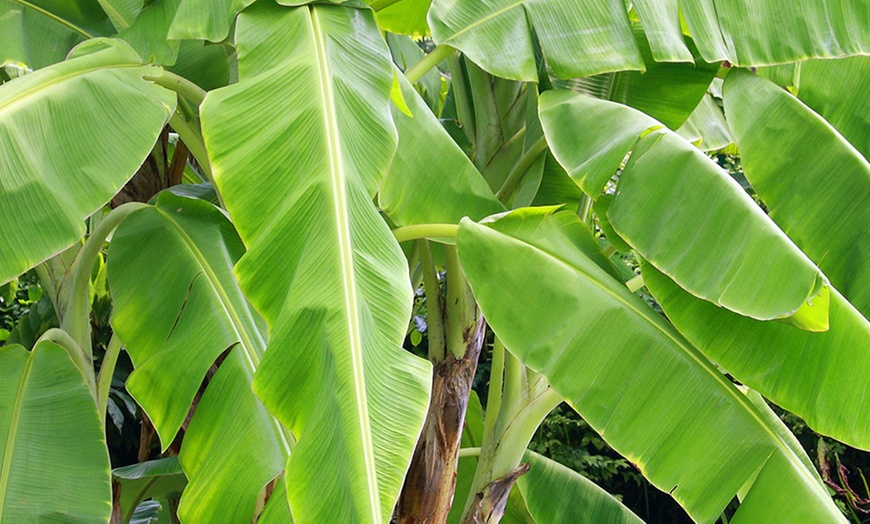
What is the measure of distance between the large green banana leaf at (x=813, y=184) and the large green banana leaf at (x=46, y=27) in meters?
1.26

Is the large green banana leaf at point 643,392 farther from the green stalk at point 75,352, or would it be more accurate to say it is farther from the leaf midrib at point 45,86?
the green stalk at point 75,352

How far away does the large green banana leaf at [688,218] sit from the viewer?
40.5 inches

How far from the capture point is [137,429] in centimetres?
360

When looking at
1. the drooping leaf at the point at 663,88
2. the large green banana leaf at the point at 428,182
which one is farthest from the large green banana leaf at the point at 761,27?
the large green banana leaf at the point at 428,182

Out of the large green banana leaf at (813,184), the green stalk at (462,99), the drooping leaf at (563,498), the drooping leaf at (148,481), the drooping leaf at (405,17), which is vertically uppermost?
the drooping leaf at (405,17)

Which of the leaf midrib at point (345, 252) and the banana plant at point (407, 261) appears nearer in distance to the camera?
the leaf midrib at point (345, 252)

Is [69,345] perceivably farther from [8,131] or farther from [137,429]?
[137,429]

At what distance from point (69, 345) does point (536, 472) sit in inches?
38.7

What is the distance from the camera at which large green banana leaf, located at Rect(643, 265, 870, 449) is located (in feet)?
3.54

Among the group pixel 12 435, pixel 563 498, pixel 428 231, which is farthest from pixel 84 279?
pixel 563 498

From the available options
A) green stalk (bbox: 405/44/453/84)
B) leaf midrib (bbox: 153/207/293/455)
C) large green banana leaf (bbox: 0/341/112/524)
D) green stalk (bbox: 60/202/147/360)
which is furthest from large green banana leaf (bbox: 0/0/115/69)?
green stalk (bbox: 405/44/453/84)

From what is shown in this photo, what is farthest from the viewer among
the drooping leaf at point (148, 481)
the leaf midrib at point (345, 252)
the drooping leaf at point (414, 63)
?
the drooping leaf at point (414, 63)

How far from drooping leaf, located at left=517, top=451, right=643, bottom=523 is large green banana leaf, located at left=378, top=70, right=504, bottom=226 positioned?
71 cm

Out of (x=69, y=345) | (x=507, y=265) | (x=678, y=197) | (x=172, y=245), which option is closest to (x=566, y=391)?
(x=507, y=265)
